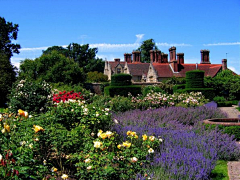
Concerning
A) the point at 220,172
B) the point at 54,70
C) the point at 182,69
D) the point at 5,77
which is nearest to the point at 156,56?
the point at 182,69

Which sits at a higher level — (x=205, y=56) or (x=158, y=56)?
(x=158, y=56)

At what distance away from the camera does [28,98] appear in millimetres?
11039

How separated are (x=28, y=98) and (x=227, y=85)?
66.6ft

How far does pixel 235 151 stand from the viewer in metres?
5.99

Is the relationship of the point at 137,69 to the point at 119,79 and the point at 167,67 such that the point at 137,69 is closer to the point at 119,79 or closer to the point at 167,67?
the point at 167,67

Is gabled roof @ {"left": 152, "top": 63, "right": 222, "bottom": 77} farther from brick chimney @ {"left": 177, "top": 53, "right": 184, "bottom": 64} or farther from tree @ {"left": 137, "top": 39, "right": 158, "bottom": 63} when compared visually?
tree @ {"left": 137, "top": 39, "right": 158, "bottom": 63}

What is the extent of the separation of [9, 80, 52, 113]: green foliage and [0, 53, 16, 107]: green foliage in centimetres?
1006

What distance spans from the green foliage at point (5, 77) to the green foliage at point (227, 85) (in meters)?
17.1

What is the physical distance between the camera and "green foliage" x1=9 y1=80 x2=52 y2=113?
10.9m

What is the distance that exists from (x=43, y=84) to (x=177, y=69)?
3131cm

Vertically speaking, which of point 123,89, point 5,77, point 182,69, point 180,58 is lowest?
point 123,89

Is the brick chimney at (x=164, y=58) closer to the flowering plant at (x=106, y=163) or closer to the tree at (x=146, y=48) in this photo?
the tree at (x=146, y=48)

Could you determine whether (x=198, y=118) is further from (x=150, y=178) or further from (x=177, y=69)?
(x=177, y=69)

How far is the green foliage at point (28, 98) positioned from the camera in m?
10.9
